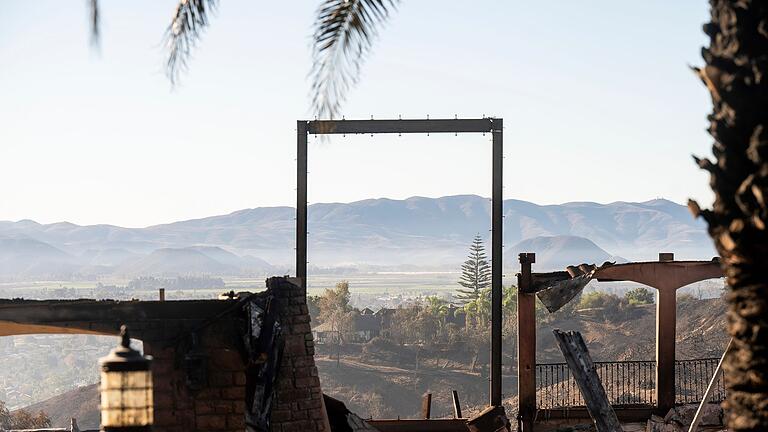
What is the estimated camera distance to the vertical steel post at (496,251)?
52.6 feet

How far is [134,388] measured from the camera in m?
6.23

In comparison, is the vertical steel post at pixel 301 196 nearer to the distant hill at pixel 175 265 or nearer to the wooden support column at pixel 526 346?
the wooden support column at pixel 526 346

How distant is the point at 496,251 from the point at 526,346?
58.2 inches

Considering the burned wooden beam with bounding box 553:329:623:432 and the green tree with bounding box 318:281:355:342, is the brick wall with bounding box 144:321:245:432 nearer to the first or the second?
the burned wooden beam with bounding box 553:329:623:432

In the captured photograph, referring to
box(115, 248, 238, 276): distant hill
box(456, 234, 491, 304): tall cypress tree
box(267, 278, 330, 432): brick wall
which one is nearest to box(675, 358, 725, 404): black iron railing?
box(267, 278, 330, 432): brick wall

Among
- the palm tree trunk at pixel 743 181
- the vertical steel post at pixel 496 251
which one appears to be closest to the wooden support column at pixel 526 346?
the vertical steel post at pixel 496 251

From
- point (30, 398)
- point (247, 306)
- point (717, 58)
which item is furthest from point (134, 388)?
point (30, 398)

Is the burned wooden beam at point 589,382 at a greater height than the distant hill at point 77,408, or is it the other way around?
the burned wooden beam at point 589,382

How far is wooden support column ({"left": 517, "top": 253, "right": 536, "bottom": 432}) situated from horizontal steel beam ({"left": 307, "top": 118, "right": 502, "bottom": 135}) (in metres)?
2.01

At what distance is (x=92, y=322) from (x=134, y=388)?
5357 millimetres

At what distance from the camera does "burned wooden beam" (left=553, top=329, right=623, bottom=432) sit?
12.5 m

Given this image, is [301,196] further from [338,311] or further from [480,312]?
[338,311]

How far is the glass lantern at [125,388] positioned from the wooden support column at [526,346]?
32.7 ft

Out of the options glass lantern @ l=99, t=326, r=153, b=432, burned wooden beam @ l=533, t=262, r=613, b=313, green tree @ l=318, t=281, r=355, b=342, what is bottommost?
green tree @ l=318, t=281, r=355, b=342
